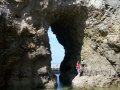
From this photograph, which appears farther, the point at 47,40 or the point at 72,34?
the point at 72,34

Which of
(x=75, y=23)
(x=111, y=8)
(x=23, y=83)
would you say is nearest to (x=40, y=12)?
(x=75, y=23)

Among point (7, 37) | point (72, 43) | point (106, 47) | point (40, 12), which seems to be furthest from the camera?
point (72, 43)

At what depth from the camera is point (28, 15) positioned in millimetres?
7855

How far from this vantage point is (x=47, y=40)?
8641mm

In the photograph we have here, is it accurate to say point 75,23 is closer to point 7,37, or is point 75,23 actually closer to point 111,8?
point 111,8

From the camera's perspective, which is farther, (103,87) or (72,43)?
(72,43)

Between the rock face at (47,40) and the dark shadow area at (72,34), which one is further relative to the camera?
the dark shadow area at (72,34)

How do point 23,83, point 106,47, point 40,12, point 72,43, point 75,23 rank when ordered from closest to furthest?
point 23,83, point 40,12, point 106,47, point 75,23, point 72,43

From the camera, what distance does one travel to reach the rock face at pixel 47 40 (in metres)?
7.26

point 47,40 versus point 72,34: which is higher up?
point 72,34

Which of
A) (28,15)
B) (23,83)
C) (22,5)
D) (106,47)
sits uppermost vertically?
(22,5)

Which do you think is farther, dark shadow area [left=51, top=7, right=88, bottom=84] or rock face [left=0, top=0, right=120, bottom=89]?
dark shadow area [left=51, top=7, right=88, bottom=84]

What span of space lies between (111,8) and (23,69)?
718cm

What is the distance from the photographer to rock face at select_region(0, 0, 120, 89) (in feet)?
23.8
